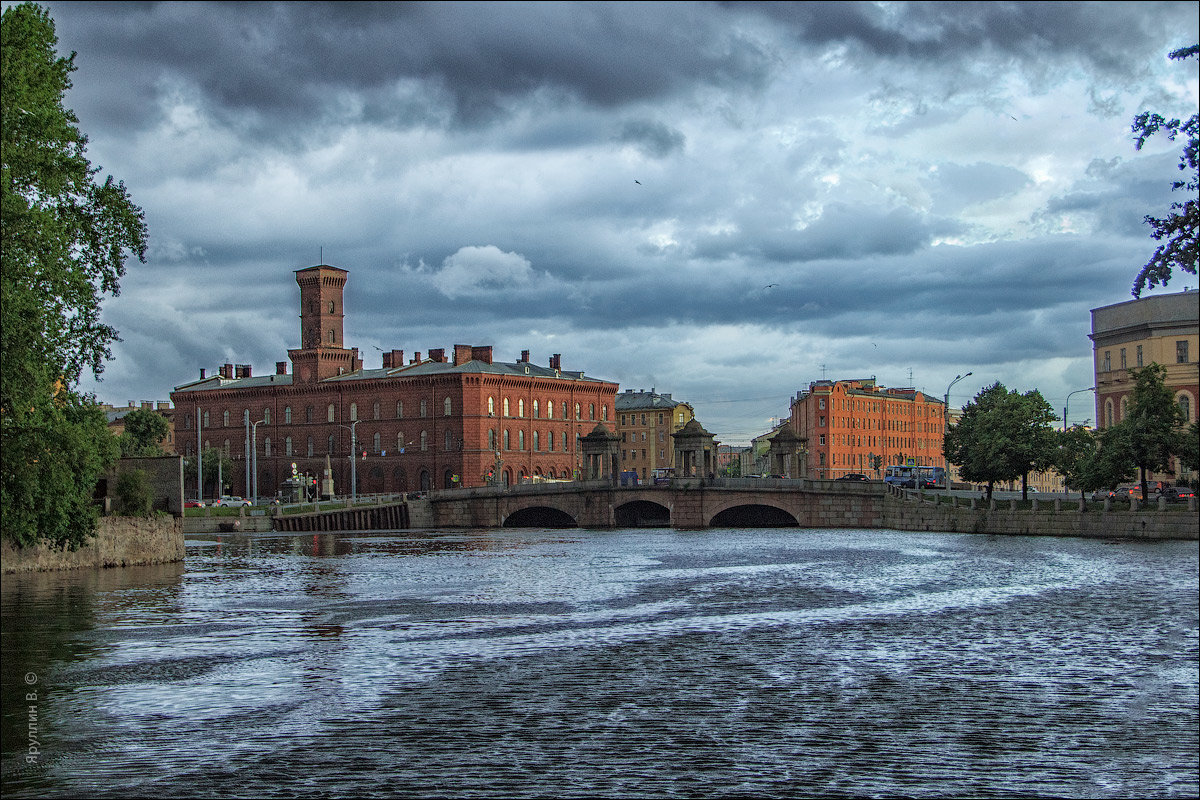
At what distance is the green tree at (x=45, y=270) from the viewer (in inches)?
1181

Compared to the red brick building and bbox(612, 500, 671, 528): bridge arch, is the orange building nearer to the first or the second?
the red brick building

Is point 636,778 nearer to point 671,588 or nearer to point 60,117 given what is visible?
point 60,117

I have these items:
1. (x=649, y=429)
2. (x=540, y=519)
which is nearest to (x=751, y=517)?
(x=540, y=519)

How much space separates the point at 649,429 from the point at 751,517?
7547cm

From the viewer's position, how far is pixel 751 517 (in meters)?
113

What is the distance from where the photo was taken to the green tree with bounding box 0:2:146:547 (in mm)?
30000

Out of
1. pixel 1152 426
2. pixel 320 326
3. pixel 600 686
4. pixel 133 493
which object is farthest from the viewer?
pixel 320 326

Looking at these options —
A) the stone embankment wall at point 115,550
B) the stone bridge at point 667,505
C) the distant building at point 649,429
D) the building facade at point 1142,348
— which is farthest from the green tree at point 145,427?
the building facade at point 1142,348

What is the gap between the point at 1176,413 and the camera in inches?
2864

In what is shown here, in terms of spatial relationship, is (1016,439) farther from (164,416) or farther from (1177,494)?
(164,416)

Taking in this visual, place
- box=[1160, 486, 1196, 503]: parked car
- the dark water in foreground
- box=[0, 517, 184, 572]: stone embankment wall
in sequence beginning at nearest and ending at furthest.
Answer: the dark water in foreground
box=[0, 517, 184, 572]: stone embankment wall
box=[1160, 486, 1196, 503]: parked car

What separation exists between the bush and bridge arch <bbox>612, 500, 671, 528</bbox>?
58149mm

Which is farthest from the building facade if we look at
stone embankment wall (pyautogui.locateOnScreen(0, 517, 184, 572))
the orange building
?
the orange building

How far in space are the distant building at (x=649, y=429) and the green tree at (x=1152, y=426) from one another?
114m
